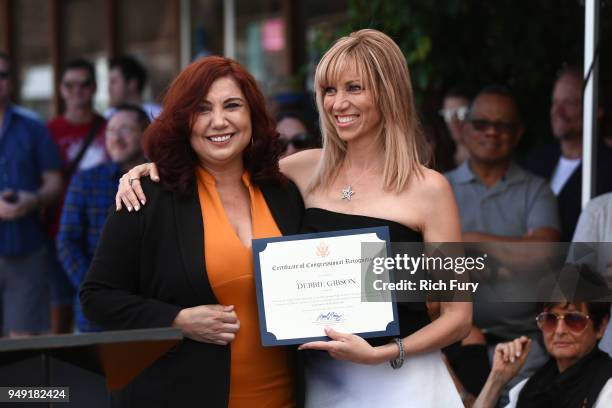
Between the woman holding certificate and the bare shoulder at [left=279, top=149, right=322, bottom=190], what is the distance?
18cm

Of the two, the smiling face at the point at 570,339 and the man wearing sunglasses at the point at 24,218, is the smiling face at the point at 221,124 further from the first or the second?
the man wearing sunglasses at the point at 24,218

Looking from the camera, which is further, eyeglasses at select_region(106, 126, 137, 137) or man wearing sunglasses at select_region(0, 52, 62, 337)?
man wearing sunglasses at select_region(0, 52, 62, 337)

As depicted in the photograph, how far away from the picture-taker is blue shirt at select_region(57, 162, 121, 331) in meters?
5.09

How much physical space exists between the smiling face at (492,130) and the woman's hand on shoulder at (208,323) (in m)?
2.32

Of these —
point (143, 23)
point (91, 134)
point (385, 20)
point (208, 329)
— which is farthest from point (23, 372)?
point (143, 23)

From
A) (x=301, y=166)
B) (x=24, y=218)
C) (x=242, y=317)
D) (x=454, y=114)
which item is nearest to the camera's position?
(x=242, y=317)

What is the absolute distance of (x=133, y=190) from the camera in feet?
9.87

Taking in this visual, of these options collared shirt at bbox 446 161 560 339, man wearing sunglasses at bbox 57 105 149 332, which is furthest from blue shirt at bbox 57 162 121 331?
collared shirt at bbox 446 161 560 339

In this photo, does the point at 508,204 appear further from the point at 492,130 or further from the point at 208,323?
the point at 208,323

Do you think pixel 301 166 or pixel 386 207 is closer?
pixel 386 207

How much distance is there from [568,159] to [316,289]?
2830 millimetres

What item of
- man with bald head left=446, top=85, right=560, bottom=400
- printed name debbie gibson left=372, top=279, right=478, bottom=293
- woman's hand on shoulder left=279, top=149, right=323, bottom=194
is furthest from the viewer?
man with bald head left=446, top=85, right=560, bottom=400

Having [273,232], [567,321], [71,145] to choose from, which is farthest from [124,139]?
[567,321]
